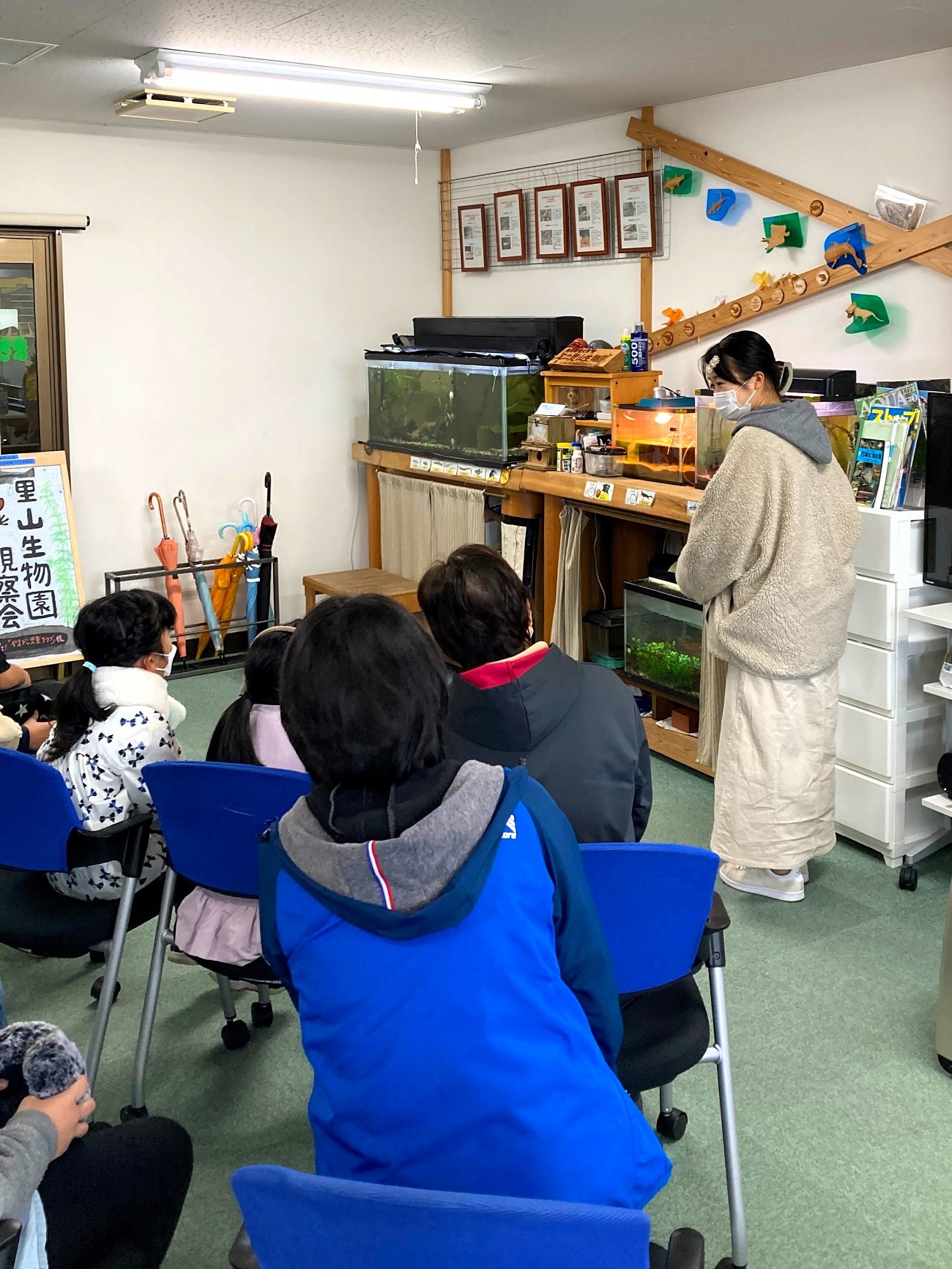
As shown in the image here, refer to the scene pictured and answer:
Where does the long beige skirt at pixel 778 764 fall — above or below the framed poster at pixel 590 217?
below

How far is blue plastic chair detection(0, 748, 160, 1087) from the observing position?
2146 mm

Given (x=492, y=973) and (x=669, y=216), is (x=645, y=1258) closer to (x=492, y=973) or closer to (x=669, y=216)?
(x=492, y=973)

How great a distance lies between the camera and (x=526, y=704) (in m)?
1.88

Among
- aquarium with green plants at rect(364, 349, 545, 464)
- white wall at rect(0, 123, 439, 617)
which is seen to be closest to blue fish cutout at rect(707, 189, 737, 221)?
aquarium with green plants at rect(364, 349, 545, 464)

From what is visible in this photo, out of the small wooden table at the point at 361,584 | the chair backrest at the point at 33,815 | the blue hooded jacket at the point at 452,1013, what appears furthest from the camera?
the small wooden table at the point at 361,584

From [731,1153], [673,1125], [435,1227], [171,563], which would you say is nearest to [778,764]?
[673,1125]

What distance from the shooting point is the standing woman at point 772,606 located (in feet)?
9.90

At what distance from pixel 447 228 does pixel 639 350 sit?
1.99 meters

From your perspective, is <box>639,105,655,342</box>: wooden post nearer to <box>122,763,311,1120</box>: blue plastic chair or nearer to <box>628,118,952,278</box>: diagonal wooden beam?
<box>628,118,952,278</box>: diagonal wooden beam

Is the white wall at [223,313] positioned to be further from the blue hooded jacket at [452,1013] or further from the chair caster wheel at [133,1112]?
the blue hooded jacket at [452,1013]

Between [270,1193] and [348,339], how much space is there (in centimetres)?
530

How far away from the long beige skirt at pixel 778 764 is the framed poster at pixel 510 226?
2939 mm

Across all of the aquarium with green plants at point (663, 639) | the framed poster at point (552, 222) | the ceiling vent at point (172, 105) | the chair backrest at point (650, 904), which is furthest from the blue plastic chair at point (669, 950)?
the framed poster at point (552, 222)

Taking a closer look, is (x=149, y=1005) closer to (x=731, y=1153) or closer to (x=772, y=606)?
(x=731, y=1153)
